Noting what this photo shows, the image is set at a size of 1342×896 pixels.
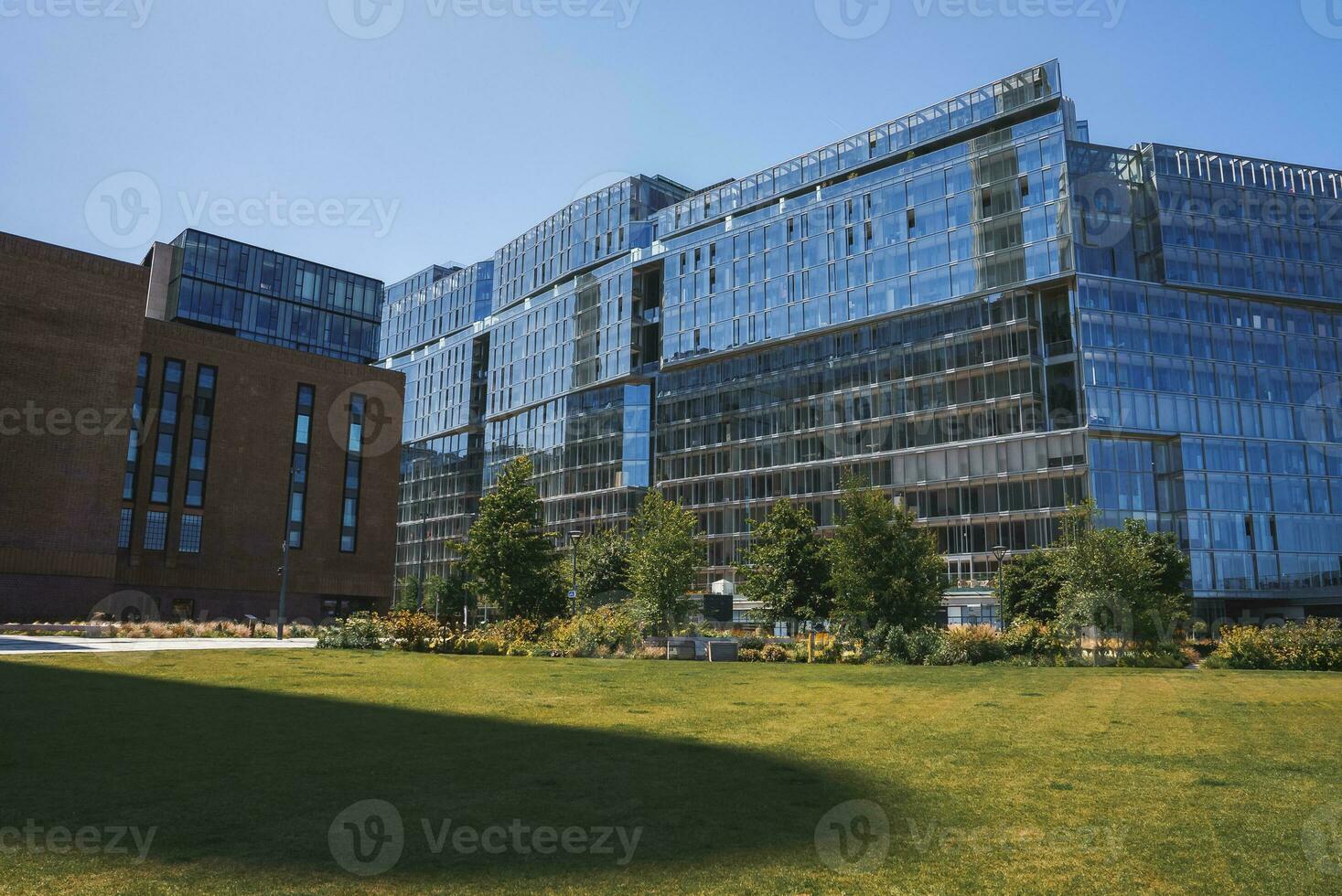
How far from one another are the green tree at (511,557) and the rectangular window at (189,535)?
2037 cm

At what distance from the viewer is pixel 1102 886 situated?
223 inches

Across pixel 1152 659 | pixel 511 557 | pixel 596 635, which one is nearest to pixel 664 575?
pixel 511 557

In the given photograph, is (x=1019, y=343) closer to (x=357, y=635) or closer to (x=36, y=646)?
(x=357, y=635)

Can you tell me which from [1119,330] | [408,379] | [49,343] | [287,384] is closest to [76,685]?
[49,343]

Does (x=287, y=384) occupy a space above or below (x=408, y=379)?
below

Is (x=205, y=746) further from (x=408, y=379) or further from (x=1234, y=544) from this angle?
(x=408, y=379)

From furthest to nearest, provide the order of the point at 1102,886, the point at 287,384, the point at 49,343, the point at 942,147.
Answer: the point at 942,147, the point at 287,384, the point at 49,343, the point at 1102,886

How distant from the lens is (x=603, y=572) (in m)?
67.2

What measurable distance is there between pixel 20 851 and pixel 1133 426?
79.1m

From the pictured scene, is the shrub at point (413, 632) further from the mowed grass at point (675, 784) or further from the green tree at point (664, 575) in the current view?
the green tree at point (664, 575)

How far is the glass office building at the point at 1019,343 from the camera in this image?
242ft

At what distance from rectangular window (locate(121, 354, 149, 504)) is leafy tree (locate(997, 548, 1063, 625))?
56.2 m

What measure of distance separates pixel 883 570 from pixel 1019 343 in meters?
45.8

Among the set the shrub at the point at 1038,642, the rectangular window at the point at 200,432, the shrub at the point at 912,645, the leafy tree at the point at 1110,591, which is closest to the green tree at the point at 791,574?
the leafy tree at the point at 1110,591
